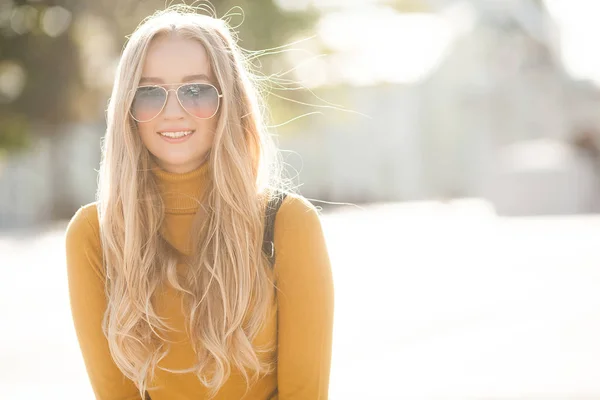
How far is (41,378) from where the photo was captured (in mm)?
7012

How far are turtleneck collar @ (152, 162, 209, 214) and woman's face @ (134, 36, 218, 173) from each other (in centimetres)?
6

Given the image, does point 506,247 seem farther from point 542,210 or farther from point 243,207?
point 243,207

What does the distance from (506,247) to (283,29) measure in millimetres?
14709

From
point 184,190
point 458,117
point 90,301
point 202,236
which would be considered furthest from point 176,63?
point 458,117

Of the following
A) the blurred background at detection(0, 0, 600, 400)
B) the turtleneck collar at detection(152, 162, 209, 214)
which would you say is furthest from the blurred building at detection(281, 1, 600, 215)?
the turtleneck collar at detection(152, 162, 209, 214)

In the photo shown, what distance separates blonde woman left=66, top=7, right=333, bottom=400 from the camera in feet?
9.12

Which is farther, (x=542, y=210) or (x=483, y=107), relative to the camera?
(x=483, y=107)

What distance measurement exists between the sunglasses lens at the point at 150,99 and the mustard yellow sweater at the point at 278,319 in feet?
1.24

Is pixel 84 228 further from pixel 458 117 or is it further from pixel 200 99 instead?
pixel 458 117

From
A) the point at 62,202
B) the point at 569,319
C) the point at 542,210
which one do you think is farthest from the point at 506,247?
the point at 62,202

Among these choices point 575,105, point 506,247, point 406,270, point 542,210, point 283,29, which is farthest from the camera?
point 575,105

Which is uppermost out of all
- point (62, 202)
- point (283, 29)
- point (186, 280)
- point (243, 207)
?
point (283, 29)

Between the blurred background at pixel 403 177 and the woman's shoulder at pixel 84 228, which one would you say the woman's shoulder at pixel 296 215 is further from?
the blurred background at pixel 403 177

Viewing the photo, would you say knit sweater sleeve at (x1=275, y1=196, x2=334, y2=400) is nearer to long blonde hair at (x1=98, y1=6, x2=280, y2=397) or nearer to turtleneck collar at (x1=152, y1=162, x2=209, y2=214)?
long blonde hair at (x1=98, y1=6, x2=280, y2=397)
